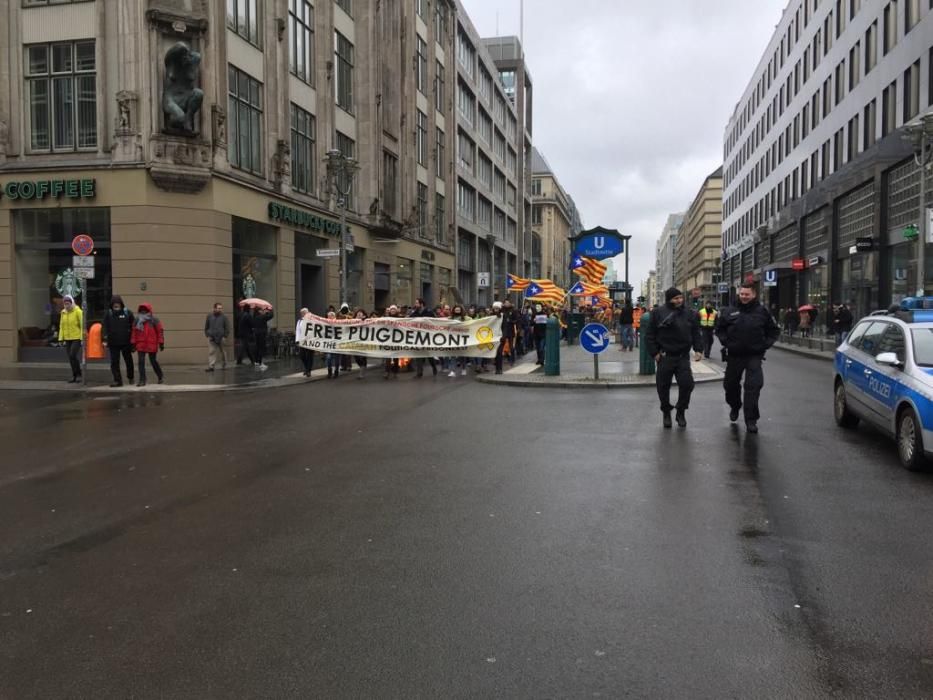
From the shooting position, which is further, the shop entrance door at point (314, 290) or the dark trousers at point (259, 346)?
the shop entrance door at point (314, 290)

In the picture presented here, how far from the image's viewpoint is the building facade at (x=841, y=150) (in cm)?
2866

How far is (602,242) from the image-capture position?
69.9ft

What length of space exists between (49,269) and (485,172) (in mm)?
44271

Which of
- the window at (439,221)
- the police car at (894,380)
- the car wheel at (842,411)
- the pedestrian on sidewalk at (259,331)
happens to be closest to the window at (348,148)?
the pedestrian on sidewalk at (259,331)

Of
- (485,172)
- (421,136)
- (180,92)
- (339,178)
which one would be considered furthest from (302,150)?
(485,172)

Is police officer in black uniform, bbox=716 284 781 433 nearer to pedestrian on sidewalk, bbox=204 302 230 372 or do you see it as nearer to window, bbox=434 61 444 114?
pedestrian on sidewalk, bbox=204 302 230 372

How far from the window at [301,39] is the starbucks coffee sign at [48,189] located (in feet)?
29.3

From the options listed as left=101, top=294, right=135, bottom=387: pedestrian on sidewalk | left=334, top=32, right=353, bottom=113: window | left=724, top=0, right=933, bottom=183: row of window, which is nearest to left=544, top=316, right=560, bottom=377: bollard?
left=101, top=294, right=135, bottom=387: pedestrian on sidewalk

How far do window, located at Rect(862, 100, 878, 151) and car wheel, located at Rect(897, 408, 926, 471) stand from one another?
29.5 m

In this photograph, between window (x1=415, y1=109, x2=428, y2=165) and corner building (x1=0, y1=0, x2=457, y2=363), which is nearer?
corner building (x1=0, y1=0, x2=457, y2=363)

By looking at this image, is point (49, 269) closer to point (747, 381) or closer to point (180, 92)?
point (180, 92)

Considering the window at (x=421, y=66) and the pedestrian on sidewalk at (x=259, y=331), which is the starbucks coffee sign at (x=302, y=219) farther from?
the window at (x=421, y=66)

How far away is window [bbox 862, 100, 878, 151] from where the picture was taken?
32.5m

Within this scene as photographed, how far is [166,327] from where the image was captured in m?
20.6
